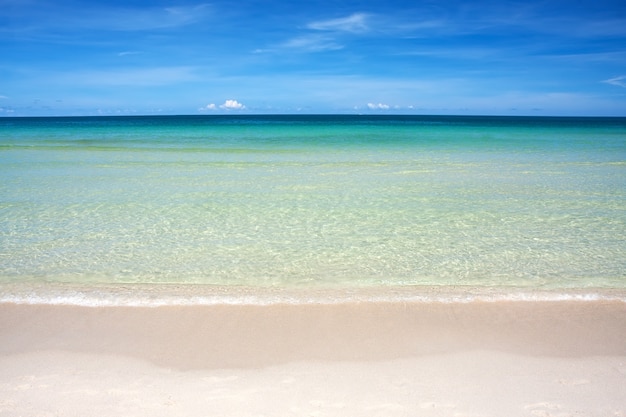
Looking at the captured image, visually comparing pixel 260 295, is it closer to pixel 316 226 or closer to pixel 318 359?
pixel 318 359

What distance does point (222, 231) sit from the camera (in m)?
7.98

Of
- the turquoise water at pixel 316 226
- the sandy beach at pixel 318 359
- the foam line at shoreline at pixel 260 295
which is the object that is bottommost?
the sandy beach at pixel 318 359

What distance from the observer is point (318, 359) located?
3918 mm

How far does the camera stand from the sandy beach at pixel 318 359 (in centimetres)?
328

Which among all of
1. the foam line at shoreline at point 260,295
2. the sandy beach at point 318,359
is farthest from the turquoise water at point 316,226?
the sandy beach at point 318,359

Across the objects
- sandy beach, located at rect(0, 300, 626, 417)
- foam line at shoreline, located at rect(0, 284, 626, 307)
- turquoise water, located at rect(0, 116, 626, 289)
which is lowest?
sandy beach, located at rect(0, 300, 626, 417)

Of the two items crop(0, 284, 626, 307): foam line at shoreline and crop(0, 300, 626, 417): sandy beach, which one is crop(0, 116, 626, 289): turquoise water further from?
crop(0, 300, 626, 417): sandy beach

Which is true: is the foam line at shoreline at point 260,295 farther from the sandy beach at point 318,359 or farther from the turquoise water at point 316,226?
the turquoise water at point 316,226

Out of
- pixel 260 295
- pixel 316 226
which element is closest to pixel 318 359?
pixel 260 295

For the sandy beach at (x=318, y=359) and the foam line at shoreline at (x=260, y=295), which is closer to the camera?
the sandy beach at (x=318, y=359)

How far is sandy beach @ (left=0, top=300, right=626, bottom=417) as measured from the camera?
3.28 m

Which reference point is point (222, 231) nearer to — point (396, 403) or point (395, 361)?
point (395, 361)

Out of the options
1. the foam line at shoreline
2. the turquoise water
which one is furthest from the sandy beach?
the turquoise water

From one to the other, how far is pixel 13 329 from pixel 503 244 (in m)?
6.55
